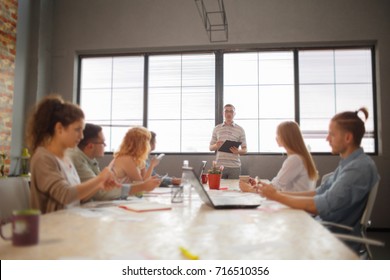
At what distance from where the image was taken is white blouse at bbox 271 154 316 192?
78.0 inches

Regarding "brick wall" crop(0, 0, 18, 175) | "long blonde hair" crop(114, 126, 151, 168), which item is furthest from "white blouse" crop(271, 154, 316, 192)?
"brick wall" crop(0, 0, 18, 175)

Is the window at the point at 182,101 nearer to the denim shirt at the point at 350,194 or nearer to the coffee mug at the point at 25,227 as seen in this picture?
the denim shirt at the point at 350,194

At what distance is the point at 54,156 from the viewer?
4.69 feet

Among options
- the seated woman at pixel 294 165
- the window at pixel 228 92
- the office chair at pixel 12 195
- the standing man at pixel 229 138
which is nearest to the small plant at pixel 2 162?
the window at pixel 228 92

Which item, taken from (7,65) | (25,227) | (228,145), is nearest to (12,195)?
(25,227)

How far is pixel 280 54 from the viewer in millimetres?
4656

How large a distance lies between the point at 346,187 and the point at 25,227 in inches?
47.7

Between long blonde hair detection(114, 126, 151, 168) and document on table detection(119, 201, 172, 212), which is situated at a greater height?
long blonde hair detection(114, 126, 151, 168)

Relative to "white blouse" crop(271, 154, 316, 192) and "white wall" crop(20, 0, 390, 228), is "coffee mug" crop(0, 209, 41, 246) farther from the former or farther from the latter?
"white wall" crop(20, 0, 390, 228)

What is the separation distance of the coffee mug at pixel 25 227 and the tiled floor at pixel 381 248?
2.89 meters

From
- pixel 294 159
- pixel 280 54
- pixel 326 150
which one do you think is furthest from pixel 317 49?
pixel 294 159

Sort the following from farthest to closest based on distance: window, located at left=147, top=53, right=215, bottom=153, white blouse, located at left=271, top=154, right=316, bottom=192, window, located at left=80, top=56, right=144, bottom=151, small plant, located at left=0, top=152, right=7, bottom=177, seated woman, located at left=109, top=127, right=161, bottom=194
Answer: window, located at left=80, top=56, right=144, bottom=151, window, located at left=147, top=53, right=215, bottom=153, small plant, located at left=0, top=152, right=7, bottom=177, seated woman, located at left=109, top=127, right=161, bottom=194, white blouse, located at left=271, top=154, right=316, bottom=192

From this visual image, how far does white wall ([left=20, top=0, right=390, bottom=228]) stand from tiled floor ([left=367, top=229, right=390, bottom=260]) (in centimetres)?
13
